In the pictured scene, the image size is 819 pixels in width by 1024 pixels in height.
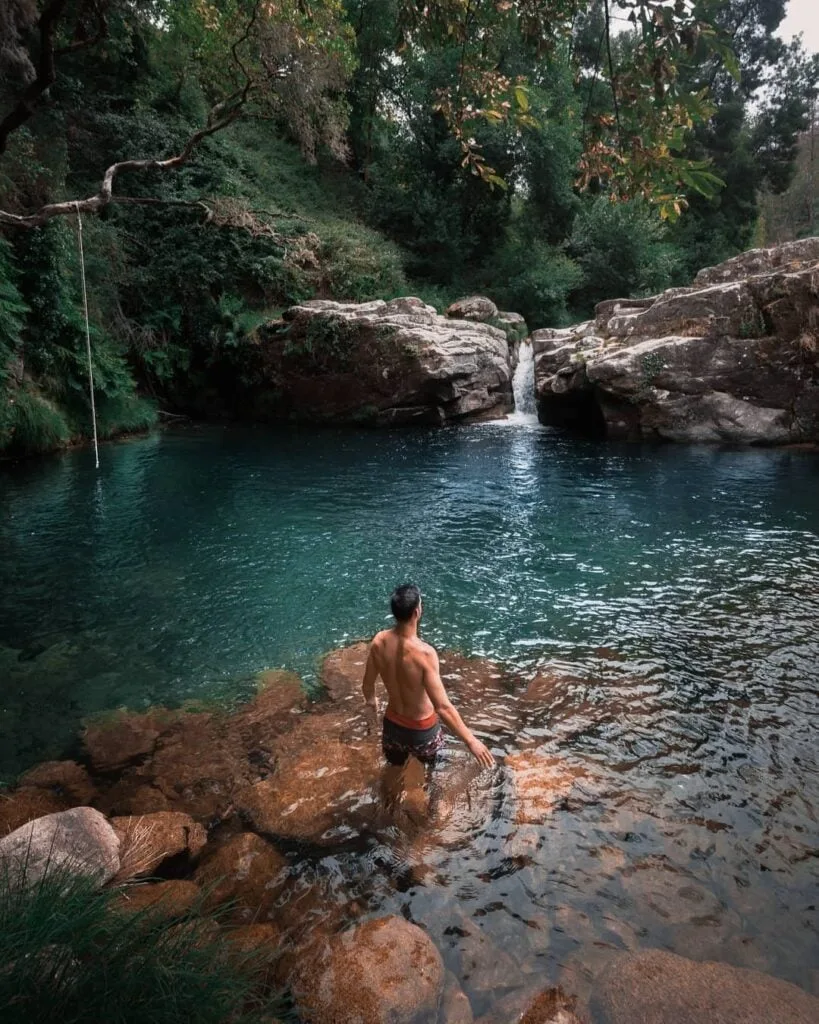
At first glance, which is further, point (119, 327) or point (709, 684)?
point (119, 327)

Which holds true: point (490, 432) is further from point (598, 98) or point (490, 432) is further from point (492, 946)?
point (598, 98)

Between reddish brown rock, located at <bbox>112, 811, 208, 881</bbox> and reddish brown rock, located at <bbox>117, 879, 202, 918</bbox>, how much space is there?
95 millimetres

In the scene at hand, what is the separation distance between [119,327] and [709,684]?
62.1ft

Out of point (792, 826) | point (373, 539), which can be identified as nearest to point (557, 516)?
point (373, 539)

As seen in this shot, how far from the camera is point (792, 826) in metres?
3.92

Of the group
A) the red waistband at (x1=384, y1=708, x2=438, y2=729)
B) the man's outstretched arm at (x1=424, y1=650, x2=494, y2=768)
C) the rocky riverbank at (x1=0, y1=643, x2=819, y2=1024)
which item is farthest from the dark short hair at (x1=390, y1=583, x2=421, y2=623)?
the rocky riverbank at (x1=0, y1=643, x2=819, y2=1024)

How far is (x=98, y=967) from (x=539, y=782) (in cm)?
303

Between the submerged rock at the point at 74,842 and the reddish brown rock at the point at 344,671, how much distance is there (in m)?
2.29

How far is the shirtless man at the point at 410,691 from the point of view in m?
3.85

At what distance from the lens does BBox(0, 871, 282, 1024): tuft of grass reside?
193 cm

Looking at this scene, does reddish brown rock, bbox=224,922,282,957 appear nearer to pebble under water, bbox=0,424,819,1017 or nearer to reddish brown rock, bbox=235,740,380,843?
Result: pebble under water, bbox=0,424,819,1017

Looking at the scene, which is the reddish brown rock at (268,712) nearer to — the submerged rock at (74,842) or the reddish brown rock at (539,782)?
the submerged rock at (74,842)

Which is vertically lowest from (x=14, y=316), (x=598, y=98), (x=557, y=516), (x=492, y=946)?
(x=492, y=946)

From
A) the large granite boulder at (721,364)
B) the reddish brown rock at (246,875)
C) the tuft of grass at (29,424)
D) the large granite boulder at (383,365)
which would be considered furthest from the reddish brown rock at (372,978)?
the large granite boulder at (383,365)
